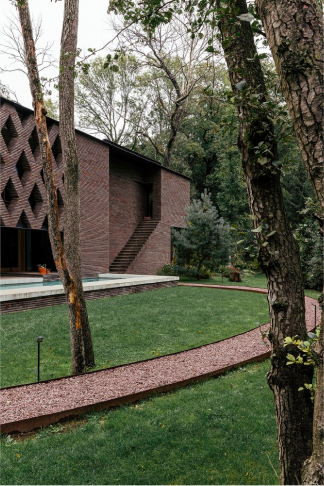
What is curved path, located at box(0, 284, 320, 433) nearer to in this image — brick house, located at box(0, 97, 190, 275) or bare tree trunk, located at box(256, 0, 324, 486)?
bare tree trunk, located at box(256, 0, 324, 486)

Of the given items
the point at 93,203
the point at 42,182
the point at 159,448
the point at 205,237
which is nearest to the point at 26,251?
the point at 93,203

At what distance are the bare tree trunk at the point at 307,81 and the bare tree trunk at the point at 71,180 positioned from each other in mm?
4670

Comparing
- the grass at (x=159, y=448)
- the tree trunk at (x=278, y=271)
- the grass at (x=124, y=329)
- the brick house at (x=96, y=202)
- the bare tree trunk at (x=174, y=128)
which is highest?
the bare tree trunk at (x=174, y=128)

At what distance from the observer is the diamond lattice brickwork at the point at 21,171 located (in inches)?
562

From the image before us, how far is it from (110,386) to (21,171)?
42.4 ft

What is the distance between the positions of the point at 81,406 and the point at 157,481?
4.59 ft

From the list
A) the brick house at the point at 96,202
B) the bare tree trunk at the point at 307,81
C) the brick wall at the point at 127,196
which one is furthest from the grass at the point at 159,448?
the brick wall at the point at 127,196

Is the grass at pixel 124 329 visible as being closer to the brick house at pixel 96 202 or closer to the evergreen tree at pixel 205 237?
the brick house at pixel 96 202

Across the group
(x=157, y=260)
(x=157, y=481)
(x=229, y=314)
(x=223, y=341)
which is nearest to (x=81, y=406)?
(x=157, y=481)

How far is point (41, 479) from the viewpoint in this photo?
118 inches

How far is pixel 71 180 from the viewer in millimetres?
5938

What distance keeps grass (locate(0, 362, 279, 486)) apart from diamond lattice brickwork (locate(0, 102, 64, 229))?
38.7 ft

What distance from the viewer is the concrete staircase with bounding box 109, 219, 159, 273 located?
21.2 metres

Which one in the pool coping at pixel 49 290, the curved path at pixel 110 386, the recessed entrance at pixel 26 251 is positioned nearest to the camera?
the curved path at pixel 110 386
